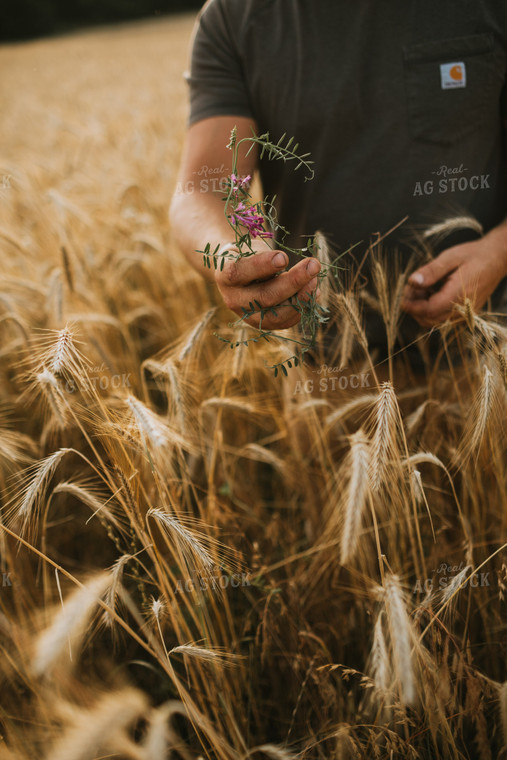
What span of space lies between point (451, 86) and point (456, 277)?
0.39m

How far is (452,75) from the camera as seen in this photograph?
0.92 metres

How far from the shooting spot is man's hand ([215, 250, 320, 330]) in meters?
0.56

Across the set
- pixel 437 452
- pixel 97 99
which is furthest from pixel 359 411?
pixel 97 99

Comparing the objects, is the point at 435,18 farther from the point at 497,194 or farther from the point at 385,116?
the point at 497,194

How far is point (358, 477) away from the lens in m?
0.64

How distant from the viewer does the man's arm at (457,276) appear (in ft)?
2.86

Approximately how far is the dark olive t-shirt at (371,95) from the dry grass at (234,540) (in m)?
0.19
